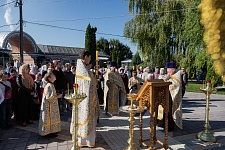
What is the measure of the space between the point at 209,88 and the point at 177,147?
155cm

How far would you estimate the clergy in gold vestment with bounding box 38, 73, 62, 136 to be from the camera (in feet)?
14.6

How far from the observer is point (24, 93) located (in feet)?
17.9

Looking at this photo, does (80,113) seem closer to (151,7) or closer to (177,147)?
(177,147)

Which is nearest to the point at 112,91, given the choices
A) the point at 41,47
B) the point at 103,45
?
the point at 41,47

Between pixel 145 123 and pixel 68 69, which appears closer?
pixel 145 123

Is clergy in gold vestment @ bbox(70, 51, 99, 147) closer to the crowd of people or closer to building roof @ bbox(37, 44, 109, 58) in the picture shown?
Answer: the crowd of people

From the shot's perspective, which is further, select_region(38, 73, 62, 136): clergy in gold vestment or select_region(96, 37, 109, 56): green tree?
select_region(96, 37, 109, 56): green tree

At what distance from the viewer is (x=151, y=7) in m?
16.5

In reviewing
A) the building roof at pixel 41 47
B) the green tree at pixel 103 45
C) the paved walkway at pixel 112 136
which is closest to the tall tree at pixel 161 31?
the building roof at pixel 41 47

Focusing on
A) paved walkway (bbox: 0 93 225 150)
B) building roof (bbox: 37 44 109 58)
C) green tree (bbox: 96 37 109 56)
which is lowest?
paved walkway (bbox: 0 93 225 150)

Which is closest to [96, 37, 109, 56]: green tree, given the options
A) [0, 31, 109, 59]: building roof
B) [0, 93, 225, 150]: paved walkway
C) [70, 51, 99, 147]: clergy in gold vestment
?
[0, 31, 109, 59]: building roof

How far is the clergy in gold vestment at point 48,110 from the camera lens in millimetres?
4453

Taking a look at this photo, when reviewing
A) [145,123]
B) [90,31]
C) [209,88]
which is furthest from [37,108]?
[90,31]

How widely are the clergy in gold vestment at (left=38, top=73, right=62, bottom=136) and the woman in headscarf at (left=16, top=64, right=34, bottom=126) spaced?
1.20 metres
